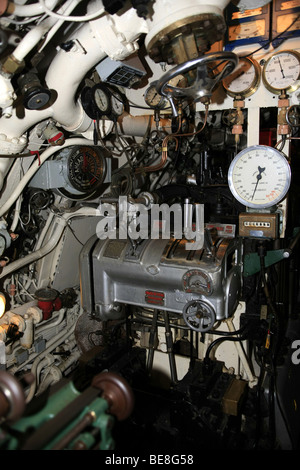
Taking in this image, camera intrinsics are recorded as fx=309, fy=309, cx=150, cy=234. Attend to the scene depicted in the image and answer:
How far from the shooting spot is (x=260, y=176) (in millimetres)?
2271

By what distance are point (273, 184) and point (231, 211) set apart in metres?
0.77

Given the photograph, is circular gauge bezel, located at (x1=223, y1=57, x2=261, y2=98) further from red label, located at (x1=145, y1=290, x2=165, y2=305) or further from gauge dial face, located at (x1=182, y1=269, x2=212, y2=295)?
red label, located at (x1=145, y1=290, x2=165, y2=305)

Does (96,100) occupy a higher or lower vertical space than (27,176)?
higher

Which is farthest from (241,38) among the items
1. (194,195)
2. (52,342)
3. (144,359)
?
(52,342)

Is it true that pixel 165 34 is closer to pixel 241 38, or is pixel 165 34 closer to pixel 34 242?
pixel 241 38

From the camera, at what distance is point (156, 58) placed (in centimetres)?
175

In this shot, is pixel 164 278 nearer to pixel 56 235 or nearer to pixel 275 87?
pixel 56 235

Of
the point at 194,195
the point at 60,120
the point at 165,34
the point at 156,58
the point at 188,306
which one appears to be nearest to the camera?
the point at 165,34

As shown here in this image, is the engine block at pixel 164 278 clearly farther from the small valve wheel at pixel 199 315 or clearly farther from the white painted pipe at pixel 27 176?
the white painted pipe at pixel 27 176

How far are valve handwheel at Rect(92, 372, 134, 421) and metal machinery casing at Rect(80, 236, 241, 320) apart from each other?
38.6 inches

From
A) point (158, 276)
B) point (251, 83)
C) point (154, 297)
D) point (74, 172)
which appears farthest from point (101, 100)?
point (154, 297)

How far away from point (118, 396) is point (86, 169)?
2134mm

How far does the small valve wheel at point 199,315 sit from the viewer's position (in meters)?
1.96

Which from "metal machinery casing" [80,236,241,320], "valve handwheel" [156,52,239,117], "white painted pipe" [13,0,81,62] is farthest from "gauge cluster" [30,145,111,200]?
"valve handwheel" [156,52,239,117]
